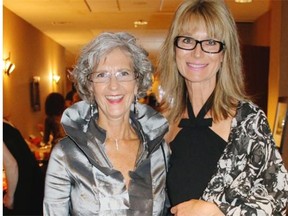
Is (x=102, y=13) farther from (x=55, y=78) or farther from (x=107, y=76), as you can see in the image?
(x=107, y=76)

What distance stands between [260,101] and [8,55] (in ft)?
12.1

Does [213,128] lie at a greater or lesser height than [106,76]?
lesser

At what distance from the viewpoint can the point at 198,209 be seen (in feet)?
4.86

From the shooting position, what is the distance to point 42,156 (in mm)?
5266

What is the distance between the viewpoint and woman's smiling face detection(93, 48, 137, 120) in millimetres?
1612

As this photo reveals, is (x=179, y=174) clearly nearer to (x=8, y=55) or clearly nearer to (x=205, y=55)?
(x=205, y=55)

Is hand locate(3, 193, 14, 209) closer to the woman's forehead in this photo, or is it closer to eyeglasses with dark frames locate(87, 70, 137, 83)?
eyeglasses with dark frames locate(87, 70, 137, 83)

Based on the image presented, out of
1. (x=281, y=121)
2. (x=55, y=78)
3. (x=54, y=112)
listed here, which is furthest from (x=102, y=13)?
(x=55, y=78)

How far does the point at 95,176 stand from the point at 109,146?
0.15 m

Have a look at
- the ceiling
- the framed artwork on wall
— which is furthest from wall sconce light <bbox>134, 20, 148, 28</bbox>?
the framed artwork on wall

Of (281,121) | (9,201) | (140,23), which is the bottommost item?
(9,201)

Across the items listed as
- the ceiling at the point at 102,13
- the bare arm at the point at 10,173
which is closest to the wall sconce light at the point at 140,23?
the ceiling at the point at 102,13

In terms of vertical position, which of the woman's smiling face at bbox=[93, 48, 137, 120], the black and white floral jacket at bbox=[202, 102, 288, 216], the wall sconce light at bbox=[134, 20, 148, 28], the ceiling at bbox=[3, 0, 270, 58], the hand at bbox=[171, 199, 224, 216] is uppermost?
the ceiling at bbox=[3, 0, 270, 58]

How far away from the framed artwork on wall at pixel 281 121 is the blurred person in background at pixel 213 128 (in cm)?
256
